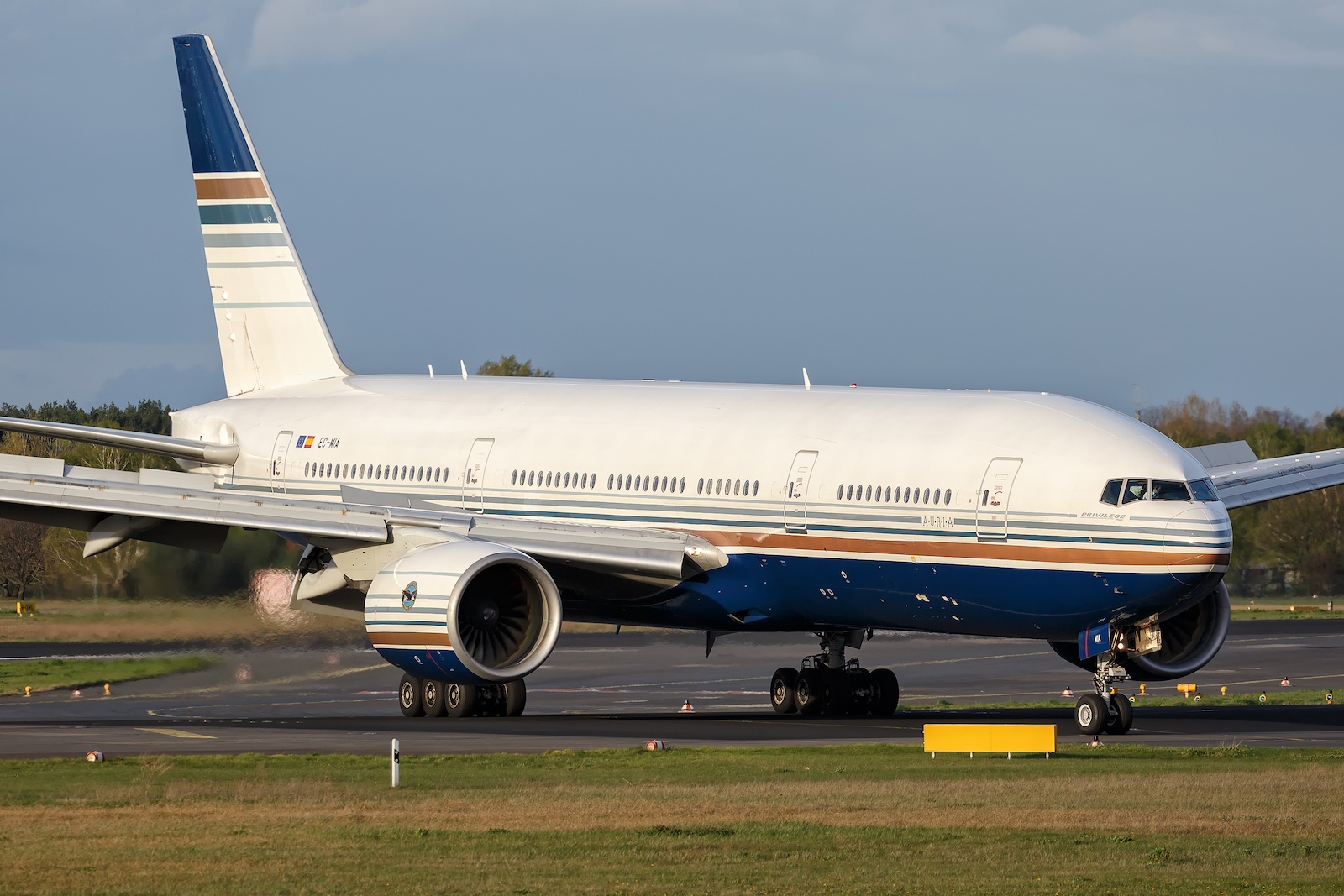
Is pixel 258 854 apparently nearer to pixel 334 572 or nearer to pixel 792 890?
pixel 792 890

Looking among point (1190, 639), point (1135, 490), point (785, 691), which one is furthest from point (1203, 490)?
point (785, 691)

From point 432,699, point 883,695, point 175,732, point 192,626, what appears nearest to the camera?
point 175,732

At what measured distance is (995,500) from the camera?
2923 centimetres

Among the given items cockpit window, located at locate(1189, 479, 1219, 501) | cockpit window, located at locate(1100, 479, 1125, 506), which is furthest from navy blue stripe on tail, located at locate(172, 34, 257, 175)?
cockpit window, located at locate(1189, 479, 1219, 501)

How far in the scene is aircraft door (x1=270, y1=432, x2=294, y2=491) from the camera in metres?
39.0

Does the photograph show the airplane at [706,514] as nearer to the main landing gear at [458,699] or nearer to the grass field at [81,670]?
the main landing gear at [458,699]

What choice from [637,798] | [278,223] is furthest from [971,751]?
[278,223]

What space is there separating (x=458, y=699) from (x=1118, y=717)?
35.2 ft

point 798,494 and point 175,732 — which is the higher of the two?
point 798,494

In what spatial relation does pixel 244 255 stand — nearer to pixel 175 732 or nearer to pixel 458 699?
pixel 458 699

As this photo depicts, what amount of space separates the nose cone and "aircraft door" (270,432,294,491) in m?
18.0

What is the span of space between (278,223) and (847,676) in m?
15.4

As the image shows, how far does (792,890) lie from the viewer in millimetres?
16000

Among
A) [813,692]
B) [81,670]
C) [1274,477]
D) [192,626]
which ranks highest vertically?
[1274,477]
